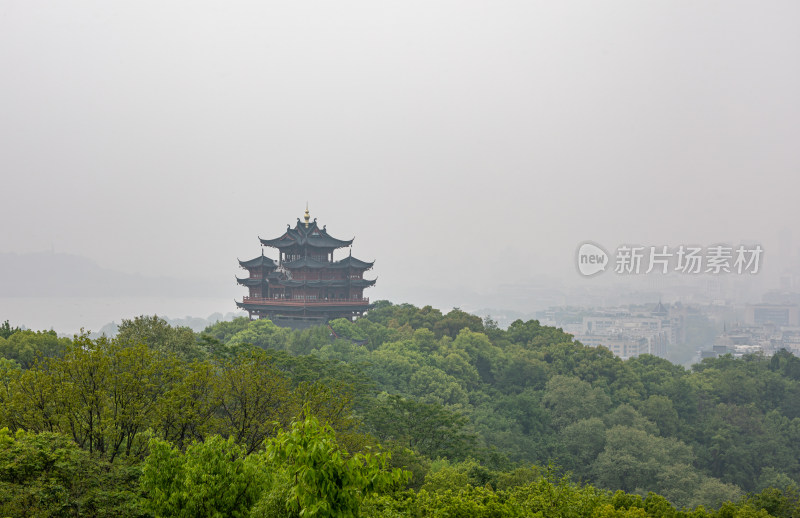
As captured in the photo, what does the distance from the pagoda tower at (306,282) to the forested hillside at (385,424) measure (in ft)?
8.41

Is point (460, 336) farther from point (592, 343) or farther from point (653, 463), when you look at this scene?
point (592, 343)

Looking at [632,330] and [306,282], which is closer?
[306,282]

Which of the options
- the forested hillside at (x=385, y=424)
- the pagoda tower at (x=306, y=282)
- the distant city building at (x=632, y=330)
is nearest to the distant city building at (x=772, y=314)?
the distant city building at (x=632, y=330)

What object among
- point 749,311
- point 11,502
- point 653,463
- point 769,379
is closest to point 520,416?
point 653,463

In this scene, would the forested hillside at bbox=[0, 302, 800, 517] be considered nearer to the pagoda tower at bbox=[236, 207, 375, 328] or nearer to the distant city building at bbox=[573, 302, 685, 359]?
the pagoda tower at bbox=[236, 207, 375, 328]

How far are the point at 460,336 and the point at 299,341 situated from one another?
1211cm

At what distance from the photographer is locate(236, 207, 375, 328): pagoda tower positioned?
46406 millimetres

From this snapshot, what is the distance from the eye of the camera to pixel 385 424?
24141mm

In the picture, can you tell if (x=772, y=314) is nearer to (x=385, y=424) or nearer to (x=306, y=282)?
(x=306, y=282)

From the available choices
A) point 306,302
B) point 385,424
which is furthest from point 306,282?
point 385,424

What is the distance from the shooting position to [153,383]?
14.9m

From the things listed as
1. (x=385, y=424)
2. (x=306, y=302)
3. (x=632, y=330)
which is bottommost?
(x=632, y=330)

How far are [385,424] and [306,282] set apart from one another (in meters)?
23.3

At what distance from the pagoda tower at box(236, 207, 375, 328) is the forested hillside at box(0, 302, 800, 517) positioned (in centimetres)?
256
